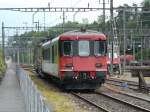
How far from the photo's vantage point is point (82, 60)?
28.7 meters

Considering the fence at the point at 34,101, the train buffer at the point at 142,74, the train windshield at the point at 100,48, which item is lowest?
the train buffer at the point at 142,74

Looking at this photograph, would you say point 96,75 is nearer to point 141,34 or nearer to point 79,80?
point 79,80

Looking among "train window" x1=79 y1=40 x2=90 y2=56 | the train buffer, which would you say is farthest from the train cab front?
the train buffer

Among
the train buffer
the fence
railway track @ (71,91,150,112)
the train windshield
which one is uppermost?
the train windshield

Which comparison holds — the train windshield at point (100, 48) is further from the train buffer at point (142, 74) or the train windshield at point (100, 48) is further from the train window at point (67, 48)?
the train buffer at point (142, 74)

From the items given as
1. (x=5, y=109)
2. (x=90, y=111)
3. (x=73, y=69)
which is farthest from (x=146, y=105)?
(x=73, y=69)

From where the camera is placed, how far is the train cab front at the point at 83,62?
28469mm

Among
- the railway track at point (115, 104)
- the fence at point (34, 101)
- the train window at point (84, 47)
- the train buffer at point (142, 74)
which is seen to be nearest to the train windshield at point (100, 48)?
the train window at point (84, 47)

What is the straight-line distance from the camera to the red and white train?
28500 millimetres

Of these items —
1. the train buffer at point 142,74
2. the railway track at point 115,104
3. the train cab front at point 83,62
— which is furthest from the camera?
the train buffer at point 142,74

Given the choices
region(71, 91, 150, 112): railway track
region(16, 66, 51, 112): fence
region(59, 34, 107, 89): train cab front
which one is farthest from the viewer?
region(59, 34, 107, 89): train cab front

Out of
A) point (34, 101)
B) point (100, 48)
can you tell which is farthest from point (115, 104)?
point (34, 101)

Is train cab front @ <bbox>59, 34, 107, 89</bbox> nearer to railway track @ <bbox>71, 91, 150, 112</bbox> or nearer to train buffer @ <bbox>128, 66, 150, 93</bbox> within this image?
railway track @ <bbox>71, 91, 150, 112</bbox>

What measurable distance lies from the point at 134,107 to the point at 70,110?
2.34 meters
